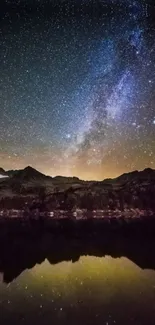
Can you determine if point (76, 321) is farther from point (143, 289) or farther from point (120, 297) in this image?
point (143, 289)

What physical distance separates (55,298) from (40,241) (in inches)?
1236

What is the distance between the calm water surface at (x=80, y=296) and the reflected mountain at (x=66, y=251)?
5.78ft

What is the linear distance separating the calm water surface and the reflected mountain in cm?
176

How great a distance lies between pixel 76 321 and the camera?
681 inches

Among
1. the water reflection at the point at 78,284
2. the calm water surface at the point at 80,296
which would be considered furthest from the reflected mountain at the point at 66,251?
the calm water surface at the point at 80,296

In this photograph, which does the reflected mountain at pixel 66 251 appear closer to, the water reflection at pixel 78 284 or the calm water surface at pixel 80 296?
the water reflection at pixel 78 284

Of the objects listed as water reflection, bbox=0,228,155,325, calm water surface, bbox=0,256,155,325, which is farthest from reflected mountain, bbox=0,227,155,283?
calm water surface, bbox=0,256,155,325

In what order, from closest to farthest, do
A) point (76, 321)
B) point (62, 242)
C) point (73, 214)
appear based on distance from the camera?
1. point (76, 321)
2. point (62, 242)
3. point (73, 214)

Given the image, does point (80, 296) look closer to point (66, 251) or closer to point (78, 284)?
point (78, 284)

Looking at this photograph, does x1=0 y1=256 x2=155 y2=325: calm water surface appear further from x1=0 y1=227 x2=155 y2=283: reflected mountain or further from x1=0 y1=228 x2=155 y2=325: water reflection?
x1=0 y1=227 x2=155 y2=283: reflected mountain

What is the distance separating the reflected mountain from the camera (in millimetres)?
33250

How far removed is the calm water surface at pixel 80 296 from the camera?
17.8 metres

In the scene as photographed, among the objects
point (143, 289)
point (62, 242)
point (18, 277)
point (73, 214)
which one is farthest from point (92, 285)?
point (73, 214)

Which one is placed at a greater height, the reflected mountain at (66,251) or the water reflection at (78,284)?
the reflected mountain at (66,251)
